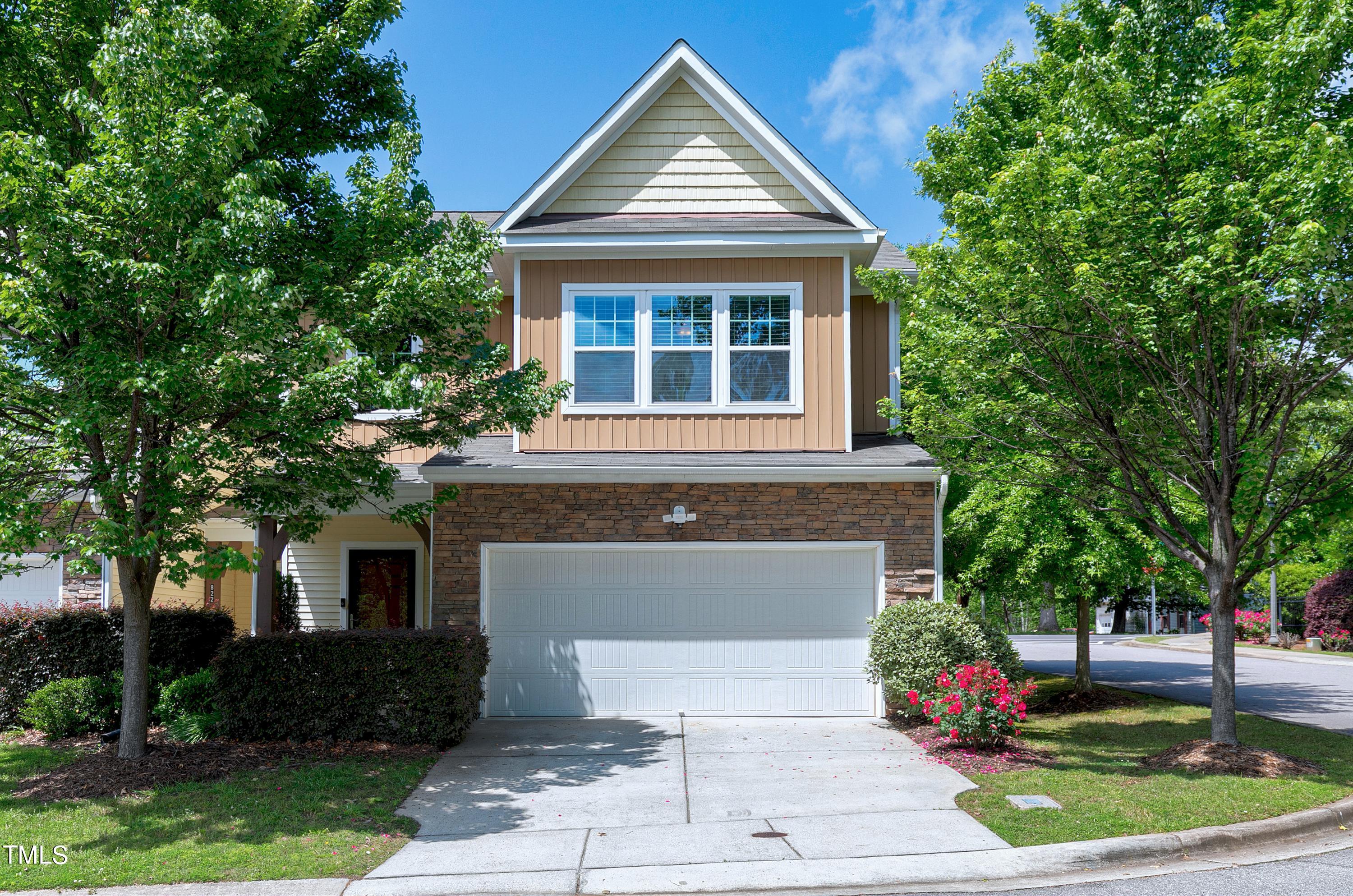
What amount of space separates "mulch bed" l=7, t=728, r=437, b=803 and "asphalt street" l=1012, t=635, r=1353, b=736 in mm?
8767

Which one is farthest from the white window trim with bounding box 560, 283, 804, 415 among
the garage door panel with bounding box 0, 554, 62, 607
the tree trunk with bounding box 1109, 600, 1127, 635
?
the tree trunk with bounding box 1109, 600, 1127, 635

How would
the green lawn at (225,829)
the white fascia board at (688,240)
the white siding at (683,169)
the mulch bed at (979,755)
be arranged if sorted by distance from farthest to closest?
the white siding at (683,169) < the white fascia board at (688,240) < the mulch bed at (979,755) < the green lawn at (225,829)

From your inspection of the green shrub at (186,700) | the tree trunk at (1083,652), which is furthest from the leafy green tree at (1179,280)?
the green shrub at (186,700)

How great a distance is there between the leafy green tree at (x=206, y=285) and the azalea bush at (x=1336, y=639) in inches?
947

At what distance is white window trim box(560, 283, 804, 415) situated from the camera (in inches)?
498

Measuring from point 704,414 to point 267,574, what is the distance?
663 cm

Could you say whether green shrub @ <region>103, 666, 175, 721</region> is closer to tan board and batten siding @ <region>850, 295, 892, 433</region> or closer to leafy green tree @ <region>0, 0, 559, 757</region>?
leafy green tree @ <region>0, 0, 559, 757</region>

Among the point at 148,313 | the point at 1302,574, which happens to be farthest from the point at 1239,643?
the point at 148,313

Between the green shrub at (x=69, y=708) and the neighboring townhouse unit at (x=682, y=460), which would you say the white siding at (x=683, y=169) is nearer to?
the neighboring townhouse unit at (x=682, y=460)

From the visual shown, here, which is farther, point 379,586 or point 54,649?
point 379,586

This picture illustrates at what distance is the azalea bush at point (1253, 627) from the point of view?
29594mm

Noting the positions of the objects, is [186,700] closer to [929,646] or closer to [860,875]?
[860,875]

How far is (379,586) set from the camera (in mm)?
16031

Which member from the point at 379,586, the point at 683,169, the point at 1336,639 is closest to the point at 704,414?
the point at 683,169
